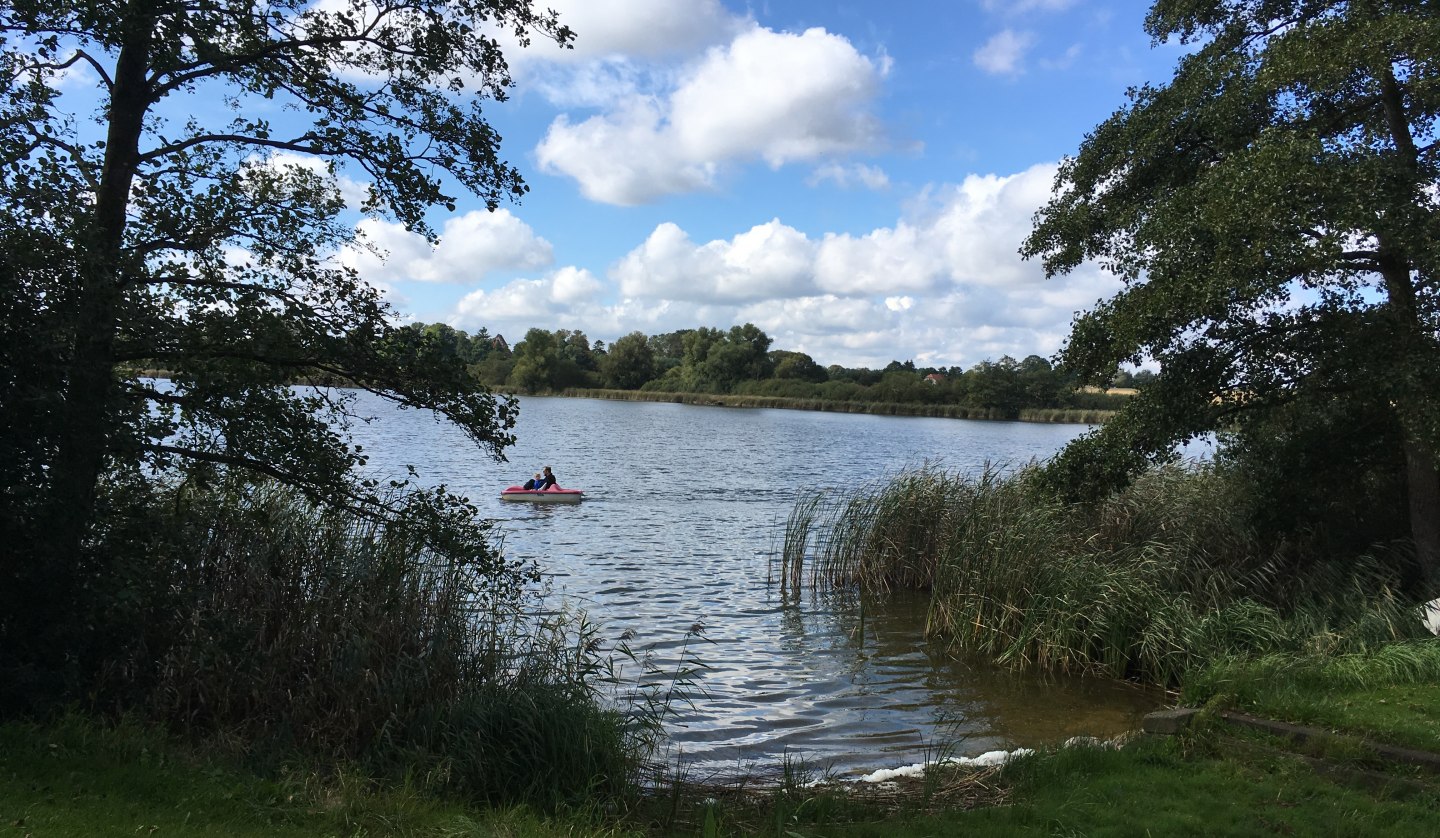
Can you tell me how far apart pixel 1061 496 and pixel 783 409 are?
332 ft

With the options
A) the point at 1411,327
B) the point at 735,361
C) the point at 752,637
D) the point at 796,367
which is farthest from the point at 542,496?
the point at 796,367

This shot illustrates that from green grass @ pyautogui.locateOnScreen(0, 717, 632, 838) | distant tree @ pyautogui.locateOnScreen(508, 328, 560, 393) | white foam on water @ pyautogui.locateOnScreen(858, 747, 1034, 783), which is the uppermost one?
distant tree @ pyautogui.locateOnScreen(508, 328, 560, 393)

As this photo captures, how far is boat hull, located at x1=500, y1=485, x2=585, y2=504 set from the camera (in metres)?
24.9

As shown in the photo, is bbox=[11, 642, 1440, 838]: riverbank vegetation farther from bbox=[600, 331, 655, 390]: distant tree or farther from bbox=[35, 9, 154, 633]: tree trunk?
bbox=[600, 331, 655, 390]: distant tree

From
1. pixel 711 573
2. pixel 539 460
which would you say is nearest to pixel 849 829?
pixel 711 573

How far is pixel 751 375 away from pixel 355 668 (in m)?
119

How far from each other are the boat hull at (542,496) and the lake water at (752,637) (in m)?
0.35

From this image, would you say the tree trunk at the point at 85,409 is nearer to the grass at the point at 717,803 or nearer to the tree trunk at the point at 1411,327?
the grass at the point at 717,803

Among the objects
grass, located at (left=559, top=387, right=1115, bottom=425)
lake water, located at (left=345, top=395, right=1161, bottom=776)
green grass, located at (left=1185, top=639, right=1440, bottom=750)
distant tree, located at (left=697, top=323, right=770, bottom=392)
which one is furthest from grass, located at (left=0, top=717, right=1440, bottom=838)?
distant tree, located at (left=697, top=323, right=770, bottom=392)

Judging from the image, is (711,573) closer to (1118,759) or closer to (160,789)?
(1118,759)

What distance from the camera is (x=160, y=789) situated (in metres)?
5.24

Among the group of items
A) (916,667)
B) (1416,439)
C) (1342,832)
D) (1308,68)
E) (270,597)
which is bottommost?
(916,667)

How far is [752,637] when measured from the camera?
42.9ft

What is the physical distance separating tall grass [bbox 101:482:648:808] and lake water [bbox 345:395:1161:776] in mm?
1575
